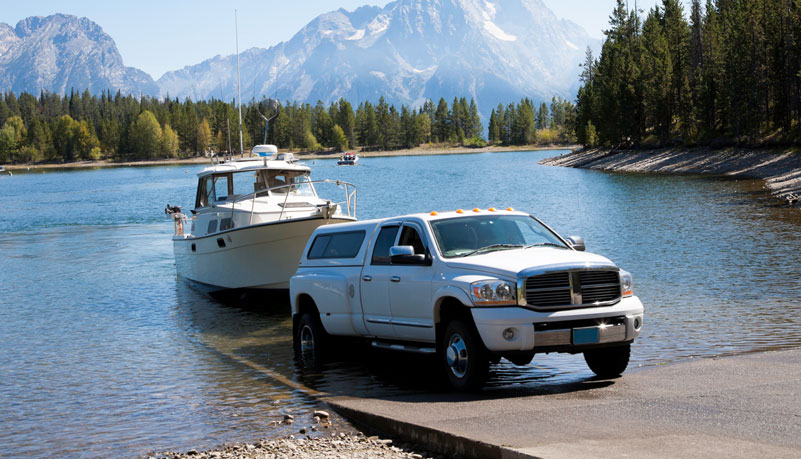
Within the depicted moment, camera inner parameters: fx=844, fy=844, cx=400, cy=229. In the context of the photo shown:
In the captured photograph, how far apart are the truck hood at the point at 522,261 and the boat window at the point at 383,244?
5.01 ft

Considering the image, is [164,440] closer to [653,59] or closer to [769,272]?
[769,272]

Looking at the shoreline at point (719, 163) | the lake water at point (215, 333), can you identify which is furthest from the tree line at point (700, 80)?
the lake water at point (215, 333)

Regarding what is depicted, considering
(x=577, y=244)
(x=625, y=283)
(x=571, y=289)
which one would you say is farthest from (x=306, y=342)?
(x=625, y=283)

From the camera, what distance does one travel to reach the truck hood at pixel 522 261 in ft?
32.9

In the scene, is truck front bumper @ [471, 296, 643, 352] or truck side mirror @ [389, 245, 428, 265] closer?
truck front bumper @ [471, 296, 643, 352]

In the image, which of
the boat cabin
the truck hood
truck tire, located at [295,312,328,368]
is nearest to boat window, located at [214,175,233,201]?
the boat cabin

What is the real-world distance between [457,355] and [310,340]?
12.8 feet

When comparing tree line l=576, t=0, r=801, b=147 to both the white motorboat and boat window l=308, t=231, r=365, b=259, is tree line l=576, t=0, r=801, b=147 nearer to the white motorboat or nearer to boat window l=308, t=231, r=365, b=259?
the white motorboat

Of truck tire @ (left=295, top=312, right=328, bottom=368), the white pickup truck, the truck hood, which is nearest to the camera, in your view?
the white pickup truck

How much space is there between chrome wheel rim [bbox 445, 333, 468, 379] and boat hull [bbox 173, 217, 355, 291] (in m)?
10.9

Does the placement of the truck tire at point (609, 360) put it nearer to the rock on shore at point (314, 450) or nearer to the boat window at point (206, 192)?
the rock on shore at point (314, 450)

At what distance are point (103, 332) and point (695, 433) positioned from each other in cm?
1499

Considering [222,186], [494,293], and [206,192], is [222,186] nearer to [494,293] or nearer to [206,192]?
[206,192]

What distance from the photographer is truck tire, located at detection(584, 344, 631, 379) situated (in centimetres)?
1090
